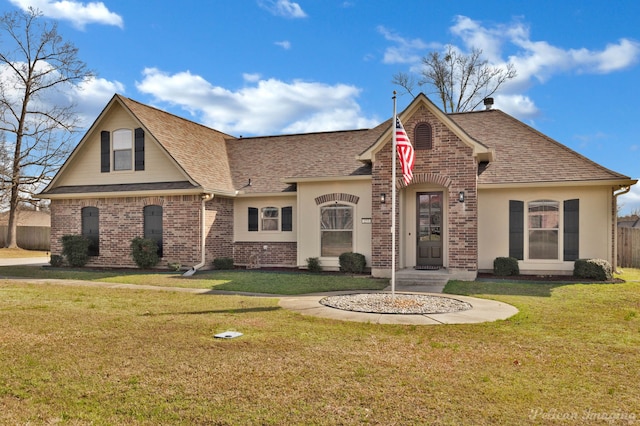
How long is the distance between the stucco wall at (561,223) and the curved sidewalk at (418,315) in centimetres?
566

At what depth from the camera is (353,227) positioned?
17.0m

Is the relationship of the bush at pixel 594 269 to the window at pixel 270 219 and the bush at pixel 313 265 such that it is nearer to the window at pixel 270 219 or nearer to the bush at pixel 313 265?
the bush at pixel 313 265

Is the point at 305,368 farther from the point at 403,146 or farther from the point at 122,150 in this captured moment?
the point at 122,150

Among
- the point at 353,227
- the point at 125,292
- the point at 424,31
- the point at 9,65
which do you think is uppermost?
the point at 9,65

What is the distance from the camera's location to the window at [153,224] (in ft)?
60.5

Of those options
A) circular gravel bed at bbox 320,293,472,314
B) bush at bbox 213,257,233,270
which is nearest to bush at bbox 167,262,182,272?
bush at bbox 213,257,233,270

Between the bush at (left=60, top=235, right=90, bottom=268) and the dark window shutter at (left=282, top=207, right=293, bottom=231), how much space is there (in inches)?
301

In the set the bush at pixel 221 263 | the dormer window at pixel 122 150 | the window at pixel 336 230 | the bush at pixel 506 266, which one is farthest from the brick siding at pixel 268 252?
the bush at pixel 506 266

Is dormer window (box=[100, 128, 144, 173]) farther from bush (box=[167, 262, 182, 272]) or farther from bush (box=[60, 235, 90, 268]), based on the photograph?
bush (box=[167, 262, 182, 272])

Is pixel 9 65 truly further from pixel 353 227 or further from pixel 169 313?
pixel 169 313

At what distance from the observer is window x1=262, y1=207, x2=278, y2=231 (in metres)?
18.8

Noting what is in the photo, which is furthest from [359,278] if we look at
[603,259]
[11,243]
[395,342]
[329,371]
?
[11,243]

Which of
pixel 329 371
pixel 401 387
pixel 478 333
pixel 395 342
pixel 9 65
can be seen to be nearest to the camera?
pixel 401 387

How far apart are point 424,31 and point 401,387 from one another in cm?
1466
